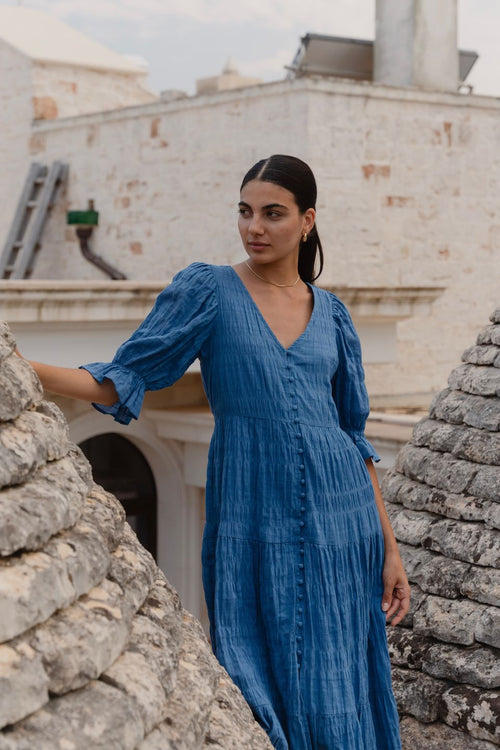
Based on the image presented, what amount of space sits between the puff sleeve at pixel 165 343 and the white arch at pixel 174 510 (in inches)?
294

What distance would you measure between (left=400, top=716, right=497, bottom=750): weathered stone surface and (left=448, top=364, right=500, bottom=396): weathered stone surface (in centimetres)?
106

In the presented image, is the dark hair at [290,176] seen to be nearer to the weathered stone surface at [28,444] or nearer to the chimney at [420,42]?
the weathered stone surface at [28,444]

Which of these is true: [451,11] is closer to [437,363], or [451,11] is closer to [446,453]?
[437,363]

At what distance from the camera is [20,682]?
1566 mm

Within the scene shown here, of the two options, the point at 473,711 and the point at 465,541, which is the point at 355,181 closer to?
the point at 465,541

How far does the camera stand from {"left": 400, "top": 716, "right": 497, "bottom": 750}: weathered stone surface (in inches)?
137

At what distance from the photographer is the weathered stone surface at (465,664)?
3.48m

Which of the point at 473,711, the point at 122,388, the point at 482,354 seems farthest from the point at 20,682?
the point at 482,354

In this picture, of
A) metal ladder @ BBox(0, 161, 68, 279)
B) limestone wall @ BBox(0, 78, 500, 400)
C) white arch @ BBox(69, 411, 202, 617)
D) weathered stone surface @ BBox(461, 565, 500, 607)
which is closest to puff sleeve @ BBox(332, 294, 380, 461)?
weathered stone surface @ BBox(461, 565, 500, 607)

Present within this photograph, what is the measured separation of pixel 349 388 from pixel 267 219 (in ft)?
1.49

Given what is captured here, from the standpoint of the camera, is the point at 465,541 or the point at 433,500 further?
the point at 433,500

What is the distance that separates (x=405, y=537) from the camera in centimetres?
389

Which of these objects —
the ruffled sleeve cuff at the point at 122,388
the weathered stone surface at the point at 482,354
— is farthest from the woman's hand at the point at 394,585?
the weathered stone surface at the point at 482,354

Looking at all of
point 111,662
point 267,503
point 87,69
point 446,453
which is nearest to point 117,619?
point 111,662
